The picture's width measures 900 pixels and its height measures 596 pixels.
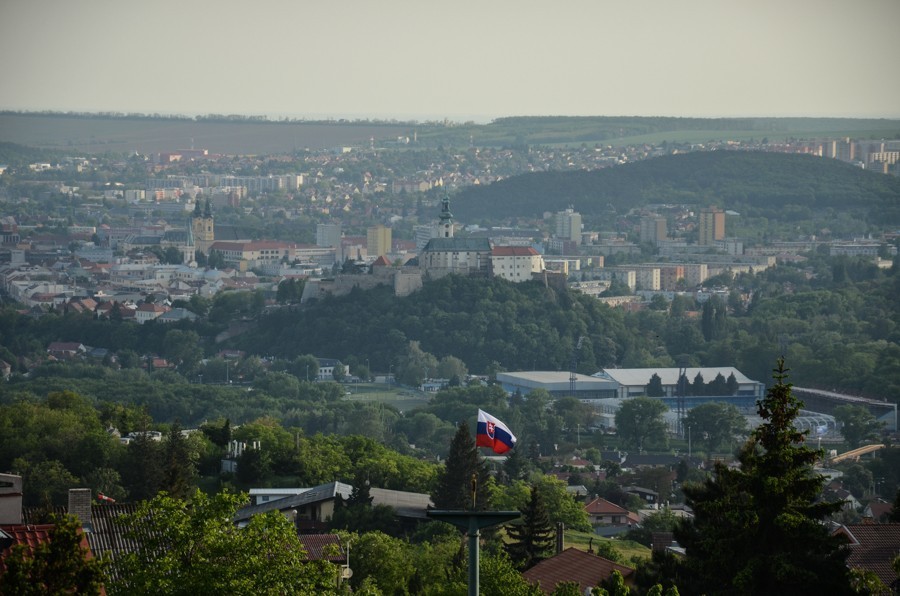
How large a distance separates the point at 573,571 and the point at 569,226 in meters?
147

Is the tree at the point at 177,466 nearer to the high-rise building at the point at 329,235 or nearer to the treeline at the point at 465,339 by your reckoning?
the treeline at the point at 465,339

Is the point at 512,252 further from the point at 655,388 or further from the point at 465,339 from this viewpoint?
the point at 655,388

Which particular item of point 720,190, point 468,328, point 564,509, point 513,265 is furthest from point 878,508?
point 720,190

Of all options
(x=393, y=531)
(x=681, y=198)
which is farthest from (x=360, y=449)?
(x=681, y=198)

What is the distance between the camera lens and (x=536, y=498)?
26547 millimetres

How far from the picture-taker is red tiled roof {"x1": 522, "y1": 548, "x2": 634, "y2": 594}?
71.2ft

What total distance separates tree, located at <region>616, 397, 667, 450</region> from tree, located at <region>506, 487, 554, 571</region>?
130 ft

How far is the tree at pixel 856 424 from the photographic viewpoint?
6594cm

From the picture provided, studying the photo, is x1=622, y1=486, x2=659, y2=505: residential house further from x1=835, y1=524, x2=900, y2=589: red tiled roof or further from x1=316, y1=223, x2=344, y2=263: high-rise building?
x1=316, y1=223, x2=344, y2=263: high-rise building

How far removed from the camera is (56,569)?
42.1 feet

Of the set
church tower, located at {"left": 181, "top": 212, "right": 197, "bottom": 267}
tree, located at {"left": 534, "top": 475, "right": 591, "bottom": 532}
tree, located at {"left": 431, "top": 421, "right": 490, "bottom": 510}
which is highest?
tree, located at {"left": 431, "top": 421, "right": 490, "bottom": 510}

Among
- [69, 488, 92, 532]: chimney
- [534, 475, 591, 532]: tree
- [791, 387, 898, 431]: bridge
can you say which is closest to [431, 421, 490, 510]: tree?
[534, 475, 591, 532]: tree

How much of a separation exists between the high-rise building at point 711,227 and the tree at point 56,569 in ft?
488

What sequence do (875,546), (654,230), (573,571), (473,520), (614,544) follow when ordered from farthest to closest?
(654,230) < (614,544) < (573,571) < (875,546) < (473,520)
